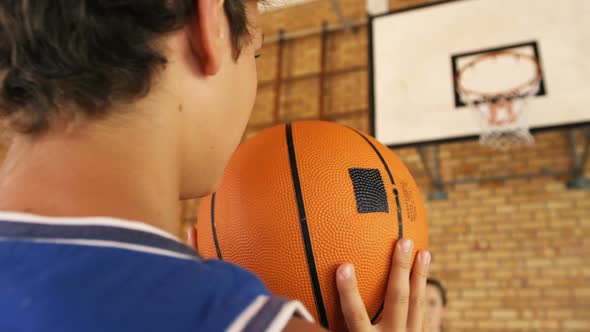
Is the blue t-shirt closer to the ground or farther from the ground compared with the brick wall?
farther from the ground

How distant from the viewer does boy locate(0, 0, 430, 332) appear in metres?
0.44

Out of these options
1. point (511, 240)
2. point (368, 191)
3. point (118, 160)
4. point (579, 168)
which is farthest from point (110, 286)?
point (579, 168)

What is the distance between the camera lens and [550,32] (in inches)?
130

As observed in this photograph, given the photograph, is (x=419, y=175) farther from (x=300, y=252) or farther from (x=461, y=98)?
(x=300, y=252)

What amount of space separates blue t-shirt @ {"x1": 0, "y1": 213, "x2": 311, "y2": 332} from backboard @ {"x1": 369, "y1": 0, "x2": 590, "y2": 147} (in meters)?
3.05

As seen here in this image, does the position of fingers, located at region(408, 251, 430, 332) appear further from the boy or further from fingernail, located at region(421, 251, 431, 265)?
the boy

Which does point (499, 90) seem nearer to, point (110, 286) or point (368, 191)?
point (368, 191)

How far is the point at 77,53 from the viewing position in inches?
22.4

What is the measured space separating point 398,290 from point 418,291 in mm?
72

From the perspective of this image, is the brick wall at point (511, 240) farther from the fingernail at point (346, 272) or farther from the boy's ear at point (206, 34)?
the boy's ear at point (206, 34)

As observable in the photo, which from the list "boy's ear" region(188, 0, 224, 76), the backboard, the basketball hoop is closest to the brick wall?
the basketball hoop

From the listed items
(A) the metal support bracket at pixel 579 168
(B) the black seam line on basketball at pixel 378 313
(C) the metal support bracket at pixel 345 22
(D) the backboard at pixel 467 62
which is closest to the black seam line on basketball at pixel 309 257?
(B) the black seam line on basketball at pixel 378 313

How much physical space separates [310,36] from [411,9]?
7.67ft

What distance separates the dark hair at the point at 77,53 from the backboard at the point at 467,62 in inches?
116
